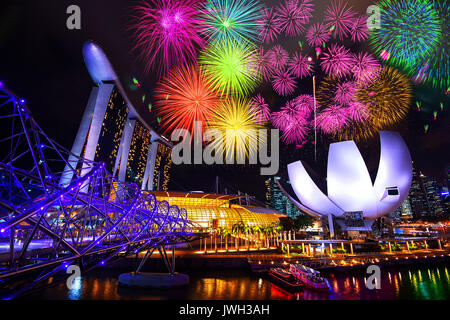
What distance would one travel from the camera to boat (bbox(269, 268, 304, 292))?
2471cm

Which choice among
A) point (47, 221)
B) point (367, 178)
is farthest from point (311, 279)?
point (367, 178)

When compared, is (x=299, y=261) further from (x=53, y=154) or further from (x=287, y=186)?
(x=53, y=154)

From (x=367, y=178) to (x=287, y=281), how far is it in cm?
3041

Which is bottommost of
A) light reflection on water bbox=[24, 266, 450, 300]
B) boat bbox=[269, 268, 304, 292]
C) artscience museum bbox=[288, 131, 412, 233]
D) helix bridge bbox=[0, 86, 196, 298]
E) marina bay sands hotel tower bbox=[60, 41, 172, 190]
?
light reflection on water bbox=[24, 266, 450, 300]

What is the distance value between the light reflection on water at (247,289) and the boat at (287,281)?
51cm

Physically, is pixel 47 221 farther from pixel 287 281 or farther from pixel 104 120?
pixel 104 120

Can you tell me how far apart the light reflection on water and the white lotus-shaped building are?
704 inches

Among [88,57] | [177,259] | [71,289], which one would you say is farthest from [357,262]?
[88,57]

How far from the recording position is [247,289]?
25422 millimetres

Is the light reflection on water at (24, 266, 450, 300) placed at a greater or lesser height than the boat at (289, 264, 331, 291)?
lesser

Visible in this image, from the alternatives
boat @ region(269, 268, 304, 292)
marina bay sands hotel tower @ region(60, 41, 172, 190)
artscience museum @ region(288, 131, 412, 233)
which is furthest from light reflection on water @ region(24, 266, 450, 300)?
artscience museum @ region(288, 131, 412, 233)

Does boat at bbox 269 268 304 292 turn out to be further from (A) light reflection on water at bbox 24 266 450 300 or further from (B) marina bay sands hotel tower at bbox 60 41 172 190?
(B) marina bay sands hotel tower at bbox 60 41 172 190

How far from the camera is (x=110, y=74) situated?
50375mm
